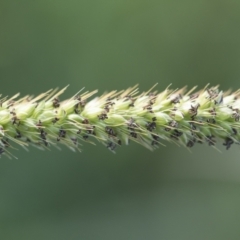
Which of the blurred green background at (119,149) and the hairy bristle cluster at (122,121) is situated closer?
the hairy bristle cluster at (122,121)

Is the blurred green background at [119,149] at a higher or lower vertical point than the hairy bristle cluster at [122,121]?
higher

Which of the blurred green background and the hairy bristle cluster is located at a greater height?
the blurred green background

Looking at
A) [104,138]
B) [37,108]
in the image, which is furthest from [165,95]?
[37,108]

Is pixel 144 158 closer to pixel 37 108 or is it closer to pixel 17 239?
pixel 17 239

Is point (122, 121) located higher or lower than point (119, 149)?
lower
